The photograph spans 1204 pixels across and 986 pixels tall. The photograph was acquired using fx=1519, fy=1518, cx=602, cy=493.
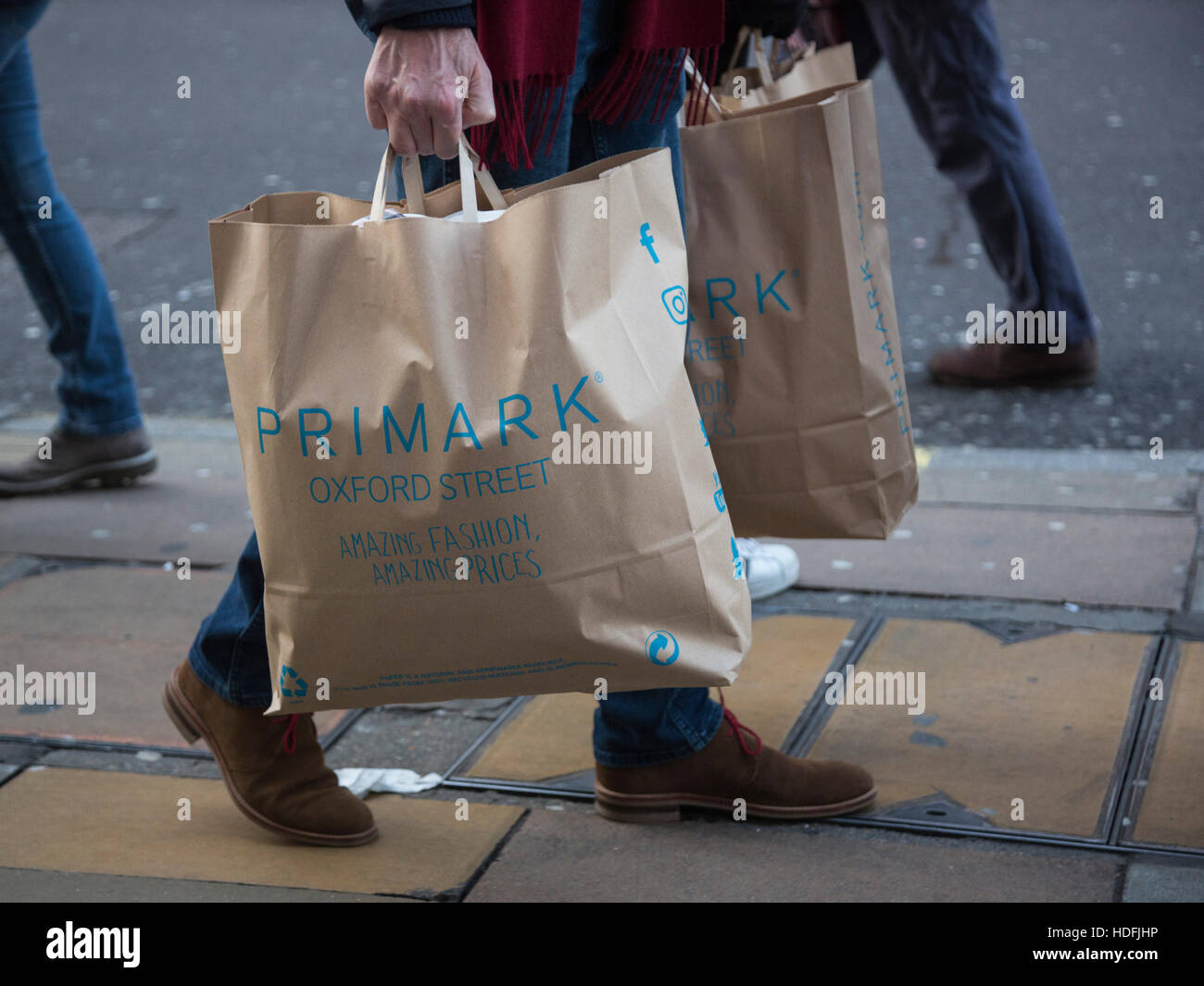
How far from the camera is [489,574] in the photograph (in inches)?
70.1

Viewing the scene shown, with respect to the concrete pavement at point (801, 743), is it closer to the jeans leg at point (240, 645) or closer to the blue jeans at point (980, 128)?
the jeans leg at point (240, 645)

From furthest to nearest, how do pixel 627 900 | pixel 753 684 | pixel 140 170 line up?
pixel 140 170 → pixel 753 684 → pixel 627 900

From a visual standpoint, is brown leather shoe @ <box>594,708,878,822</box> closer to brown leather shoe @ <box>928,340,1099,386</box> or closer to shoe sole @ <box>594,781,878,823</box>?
shoe sole @ <box>594,781,878,823</box>

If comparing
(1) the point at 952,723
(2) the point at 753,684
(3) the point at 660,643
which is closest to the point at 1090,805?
(1) the point at 952,723

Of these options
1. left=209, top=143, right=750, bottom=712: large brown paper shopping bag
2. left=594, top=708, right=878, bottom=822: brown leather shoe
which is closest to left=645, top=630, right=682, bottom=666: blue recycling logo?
left=209, top=143, right=750, bottom=712: large brown paper shopping bag

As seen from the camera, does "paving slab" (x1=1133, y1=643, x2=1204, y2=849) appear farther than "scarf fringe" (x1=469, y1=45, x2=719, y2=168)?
A: Yes

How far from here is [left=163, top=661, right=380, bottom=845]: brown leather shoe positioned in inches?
87.0

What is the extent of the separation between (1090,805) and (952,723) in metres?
0.32

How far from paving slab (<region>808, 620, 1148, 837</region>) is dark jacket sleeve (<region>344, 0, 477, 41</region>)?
1296mm

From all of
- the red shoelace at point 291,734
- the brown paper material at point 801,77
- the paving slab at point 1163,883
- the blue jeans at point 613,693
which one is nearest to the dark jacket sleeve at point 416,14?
the blue jeans at point 613,693

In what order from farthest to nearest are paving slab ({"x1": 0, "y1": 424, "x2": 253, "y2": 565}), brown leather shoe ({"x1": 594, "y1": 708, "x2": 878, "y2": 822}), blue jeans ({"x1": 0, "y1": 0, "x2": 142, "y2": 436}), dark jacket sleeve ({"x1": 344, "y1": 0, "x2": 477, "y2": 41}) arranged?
blue jeans ({"x1": 0, "y1": 0, "x2": 142, "y2": 436}), paving slab ({"x1": 0, "y1": 424, "x2": 253, "y2": 565}), brown leather shoe ({"x1": 594, "y1": 708, "x2": 878, "y2": 822}), dark jacket sleeve ({"x1": 344, "y1": 0, "x2": 477, "y2": 41})

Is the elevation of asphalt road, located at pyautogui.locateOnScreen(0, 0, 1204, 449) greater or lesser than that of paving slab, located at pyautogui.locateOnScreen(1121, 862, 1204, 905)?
greater

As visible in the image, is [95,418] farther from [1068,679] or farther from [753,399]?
[1068,679]

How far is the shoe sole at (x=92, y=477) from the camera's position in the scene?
3.67m
